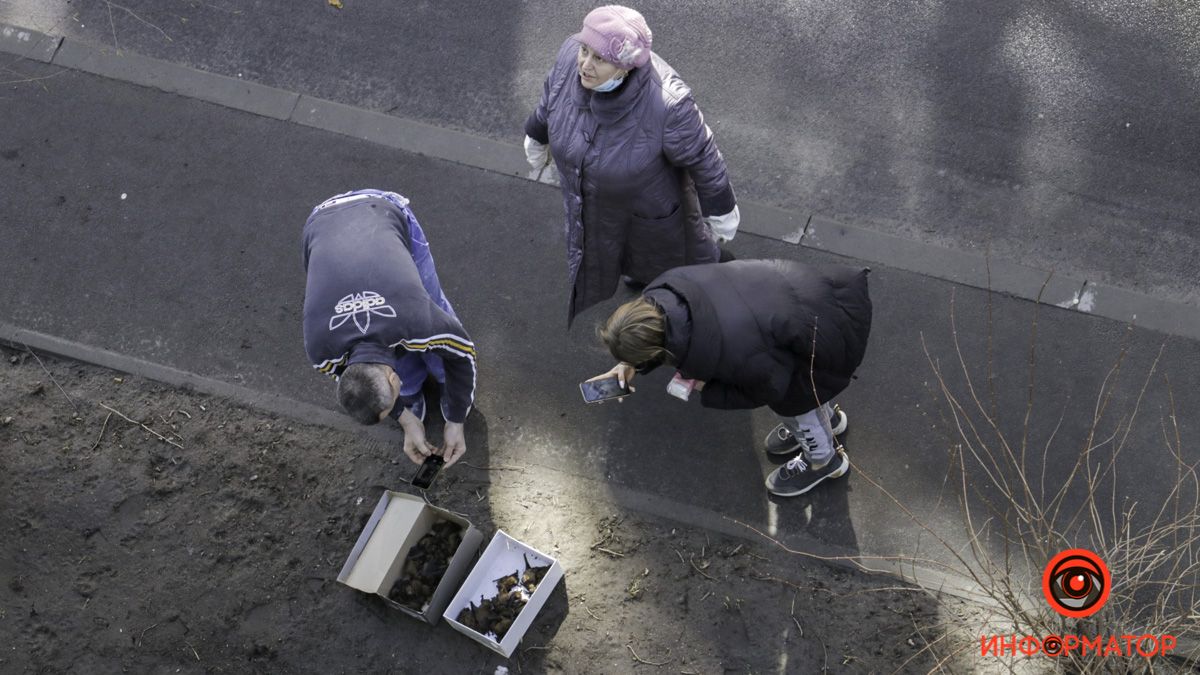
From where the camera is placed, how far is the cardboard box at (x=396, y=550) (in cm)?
484

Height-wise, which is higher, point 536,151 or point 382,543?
point 536,151

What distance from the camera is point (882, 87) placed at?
241 inches

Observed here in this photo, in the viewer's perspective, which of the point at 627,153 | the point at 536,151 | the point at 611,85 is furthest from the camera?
the point at 536,151

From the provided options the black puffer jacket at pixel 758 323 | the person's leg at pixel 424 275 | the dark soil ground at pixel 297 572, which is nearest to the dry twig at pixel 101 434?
the dark soil ground at pixel 297 572

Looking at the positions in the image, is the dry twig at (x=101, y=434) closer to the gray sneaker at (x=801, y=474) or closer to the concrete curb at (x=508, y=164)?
the concrete curb at (x=508, y=164)

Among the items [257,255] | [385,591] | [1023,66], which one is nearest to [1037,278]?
[1023,66]

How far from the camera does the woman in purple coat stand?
4094 mm

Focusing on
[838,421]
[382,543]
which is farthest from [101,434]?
[838,421]

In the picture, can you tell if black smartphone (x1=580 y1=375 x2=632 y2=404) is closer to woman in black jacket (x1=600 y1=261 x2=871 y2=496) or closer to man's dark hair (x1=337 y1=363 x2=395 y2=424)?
woman in black jacket (x1=600 y1=261 x2=871 y2=496)

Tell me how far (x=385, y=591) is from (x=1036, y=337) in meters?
3.67

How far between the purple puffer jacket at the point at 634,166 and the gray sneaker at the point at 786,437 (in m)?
1.01

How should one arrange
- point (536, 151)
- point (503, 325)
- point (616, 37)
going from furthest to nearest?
1. point (503, 325)
2. point (536, 151)
3. point (616, 37)

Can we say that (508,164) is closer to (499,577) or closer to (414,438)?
(414,438)

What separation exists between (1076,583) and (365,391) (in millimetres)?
2849
